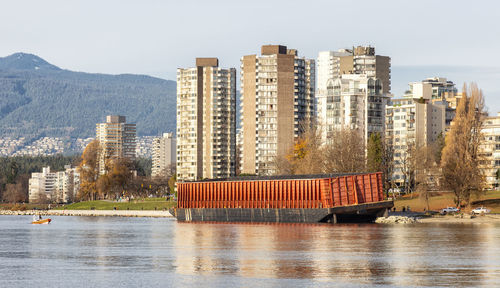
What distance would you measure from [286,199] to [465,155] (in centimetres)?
2741

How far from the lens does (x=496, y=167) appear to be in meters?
178

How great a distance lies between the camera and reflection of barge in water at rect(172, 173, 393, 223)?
128 metres

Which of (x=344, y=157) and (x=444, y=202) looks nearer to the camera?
(x=444, y=202)

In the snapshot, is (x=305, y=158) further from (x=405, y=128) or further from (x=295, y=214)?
(x=405, y=128)

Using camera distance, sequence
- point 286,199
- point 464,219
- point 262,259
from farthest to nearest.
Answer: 1. point 286,199
2. point 464,219
3. point 262,259

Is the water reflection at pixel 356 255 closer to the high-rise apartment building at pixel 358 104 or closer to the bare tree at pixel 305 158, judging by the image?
the bare tree at pixel 305 158

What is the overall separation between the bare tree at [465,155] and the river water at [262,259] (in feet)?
87.3

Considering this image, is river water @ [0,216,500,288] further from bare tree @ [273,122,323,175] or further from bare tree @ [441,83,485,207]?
bare tree @ [273,122,323,175]

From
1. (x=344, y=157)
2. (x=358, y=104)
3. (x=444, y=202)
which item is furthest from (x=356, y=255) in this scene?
(x=358, y=104)

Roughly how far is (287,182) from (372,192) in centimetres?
1534

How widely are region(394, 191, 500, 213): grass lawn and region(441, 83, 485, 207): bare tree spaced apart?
18.3 feet

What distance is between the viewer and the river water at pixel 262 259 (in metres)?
56.2

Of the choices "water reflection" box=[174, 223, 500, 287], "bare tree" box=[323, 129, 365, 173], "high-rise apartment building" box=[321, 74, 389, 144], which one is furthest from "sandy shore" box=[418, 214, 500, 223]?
"high-rise apartment building" box=[321, 74, 389, 144]

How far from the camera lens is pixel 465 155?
13338 cm
